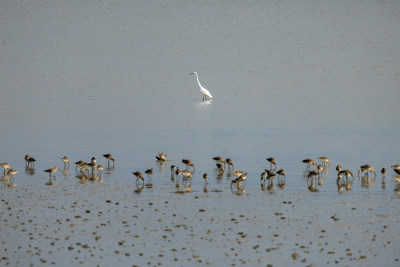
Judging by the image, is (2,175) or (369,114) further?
(369,114)

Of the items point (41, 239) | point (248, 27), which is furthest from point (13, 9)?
point (41, 239)

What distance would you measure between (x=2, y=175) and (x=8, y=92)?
64.0 feet

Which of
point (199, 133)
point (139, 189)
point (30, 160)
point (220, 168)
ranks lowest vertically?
point (139, 189)

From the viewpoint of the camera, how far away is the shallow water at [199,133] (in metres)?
16.6

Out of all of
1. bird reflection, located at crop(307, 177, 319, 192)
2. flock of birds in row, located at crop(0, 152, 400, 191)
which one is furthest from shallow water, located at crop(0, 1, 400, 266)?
flock of birds in row, located at crop(0, 152, 400, 191)

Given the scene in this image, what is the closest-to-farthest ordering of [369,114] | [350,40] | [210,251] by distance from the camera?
[210,251] < [369,114] < [350,40]

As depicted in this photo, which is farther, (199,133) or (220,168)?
(199,133)

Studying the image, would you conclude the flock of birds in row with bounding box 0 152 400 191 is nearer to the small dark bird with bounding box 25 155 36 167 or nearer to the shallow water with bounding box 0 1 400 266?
the small dark bird with bounding box 25 155 36 167

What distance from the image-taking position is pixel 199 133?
102 ft

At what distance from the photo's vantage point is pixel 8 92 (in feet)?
137

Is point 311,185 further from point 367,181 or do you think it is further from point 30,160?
point 30,160

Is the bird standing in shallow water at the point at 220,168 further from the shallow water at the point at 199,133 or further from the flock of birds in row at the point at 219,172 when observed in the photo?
the shallow water at the point at 199,133

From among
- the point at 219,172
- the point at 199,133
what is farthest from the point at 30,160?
the point at 199,133

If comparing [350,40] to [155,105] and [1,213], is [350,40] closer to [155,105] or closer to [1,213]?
[155,105]
